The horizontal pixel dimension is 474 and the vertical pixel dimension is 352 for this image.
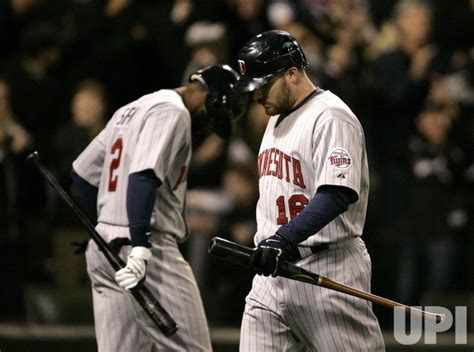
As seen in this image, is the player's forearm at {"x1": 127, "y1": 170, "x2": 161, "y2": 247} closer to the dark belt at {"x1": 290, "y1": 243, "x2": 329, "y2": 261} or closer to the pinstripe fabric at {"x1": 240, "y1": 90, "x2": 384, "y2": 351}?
the pinstripe fabric at {"x1": 240, "y1": 90, "x2": 384, "y2": 351}

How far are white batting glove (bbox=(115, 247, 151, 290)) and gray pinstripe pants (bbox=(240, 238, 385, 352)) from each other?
0.59 meters

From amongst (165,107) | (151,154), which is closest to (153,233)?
(151,154)

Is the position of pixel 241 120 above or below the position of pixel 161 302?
above

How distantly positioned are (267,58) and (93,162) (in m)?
1.36

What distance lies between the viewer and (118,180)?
5613 mm

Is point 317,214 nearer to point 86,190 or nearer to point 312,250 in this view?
point 312,250

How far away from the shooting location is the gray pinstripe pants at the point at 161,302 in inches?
218

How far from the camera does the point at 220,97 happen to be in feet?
18.7

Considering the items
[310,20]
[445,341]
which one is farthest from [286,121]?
[310,20]

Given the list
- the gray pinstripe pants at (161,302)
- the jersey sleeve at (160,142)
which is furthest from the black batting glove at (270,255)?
the gray pinstripe pants at (161,302)

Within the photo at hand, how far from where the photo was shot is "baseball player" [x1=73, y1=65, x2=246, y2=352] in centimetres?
547

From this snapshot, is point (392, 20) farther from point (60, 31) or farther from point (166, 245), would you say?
point (166, 245)

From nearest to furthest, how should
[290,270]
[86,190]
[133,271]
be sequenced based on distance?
1. [290,270]
2. [133,271]
3. [86,190]

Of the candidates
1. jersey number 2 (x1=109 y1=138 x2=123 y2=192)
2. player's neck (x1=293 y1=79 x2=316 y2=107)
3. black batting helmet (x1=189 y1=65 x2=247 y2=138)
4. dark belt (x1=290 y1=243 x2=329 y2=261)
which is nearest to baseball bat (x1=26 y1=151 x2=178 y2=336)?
jersey number 2 (x1=109 y1=138 x2=123 y2=192)
